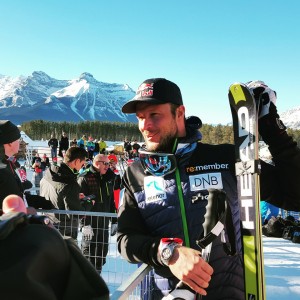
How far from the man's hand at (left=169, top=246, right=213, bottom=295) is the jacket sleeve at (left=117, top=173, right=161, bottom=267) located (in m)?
0.15

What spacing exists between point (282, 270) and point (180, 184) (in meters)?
4.83

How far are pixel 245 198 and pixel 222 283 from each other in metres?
0.46

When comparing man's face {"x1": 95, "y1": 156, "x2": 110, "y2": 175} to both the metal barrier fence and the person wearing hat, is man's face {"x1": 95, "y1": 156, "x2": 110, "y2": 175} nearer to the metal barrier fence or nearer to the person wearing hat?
the metal barrier fence

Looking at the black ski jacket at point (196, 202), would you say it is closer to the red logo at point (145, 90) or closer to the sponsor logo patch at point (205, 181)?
the sponsor logo patch at point (205, 181)

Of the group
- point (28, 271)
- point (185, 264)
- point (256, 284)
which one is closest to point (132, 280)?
point (185, 264)

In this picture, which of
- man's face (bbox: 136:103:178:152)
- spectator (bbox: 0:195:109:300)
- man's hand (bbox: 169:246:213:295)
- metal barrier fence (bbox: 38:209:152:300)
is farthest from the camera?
metal barrier fence (bbox: 38:209:152:300)

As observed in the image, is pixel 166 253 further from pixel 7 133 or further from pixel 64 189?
pixel 64 189

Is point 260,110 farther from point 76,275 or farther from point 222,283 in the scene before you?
point 76,275

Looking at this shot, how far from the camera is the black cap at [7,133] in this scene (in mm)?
3311

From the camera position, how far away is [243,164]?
1.77 meters

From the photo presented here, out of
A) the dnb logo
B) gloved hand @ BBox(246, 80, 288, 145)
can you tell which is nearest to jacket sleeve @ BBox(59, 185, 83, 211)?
the dnb logo

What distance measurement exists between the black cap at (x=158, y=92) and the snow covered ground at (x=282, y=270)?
3.79m

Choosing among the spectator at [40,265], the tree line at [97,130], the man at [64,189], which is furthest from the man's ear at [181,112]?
the tree line at [97,130]

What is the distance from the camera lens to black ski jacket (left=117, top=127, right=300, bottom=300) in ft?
5.62
